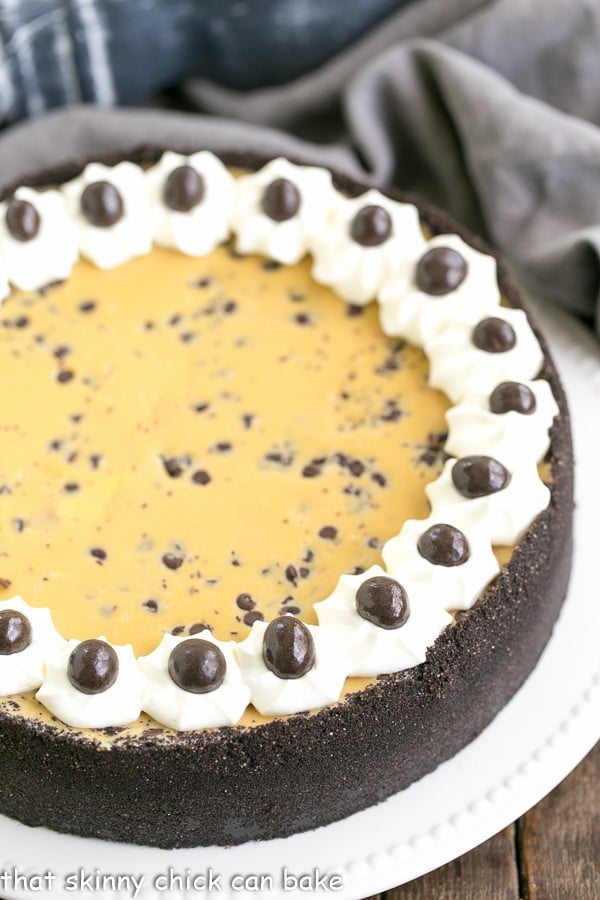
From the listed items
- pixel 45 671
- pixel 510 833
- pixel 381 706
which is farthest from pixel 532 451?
pixel 45 671

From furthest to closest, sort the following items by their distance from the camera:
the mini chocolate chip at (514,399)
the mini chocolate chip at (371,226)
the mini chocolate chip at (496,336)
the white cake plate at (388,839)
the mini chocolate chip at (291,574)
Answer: the mini chocolate chip at (371,226) → the mini chocolate chip at (496,336) → the mini chocolate chip at (514,399) → the mini chocolate chip at (291,574) → the white cake plate at (388,839)

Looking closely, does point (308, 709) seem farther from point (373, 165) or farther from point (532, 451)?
point (373, 165)

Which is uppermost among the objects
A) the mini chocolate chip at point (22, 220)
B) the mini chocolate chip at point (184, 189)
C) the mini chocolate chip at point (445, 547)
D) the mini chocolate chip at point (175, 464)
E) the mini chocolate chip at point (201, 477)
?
the mini chocolate chip at point (22, 220)

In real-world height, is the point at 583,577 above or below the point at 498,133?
below

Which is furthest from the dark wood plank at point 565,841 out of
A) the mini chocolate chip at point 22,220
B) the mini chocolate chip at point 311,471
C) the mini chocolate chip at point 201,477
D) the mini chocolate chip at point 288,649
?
the mini chocolate chip at point 22,220

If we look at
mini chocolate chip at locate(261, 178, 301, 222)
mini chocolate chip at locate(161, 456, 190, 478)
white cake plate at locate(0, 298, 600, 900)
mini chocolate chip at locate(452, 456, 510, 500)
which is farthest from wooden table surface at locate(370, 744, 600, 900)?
mini chocolate chip at locate(261, 178, 301, 222)

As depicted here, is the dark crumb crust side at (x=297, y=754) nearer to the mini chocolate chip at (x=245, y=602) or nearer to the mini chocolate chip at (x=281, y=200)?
the mini chocolate chip at (x=245, y=602)

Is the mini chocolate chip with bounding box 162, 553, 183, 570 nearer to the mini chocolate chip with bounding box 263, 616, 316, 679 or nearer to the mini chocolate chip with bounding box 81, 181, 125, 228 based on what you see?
the mini chocolate chip with bounding box 263, 616, 316, 679
